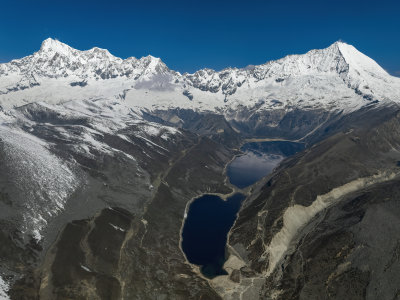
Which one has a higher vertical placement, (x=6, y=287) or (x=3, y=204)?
(x=3, y=204)

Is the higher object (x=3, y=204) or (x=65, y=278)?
(x=3, y=204)

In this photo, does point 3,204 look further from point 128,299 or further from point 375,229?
point 375,229

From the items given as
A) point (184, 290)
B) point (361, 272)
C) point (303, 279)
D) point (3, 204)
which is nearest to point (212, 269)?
point (184, 290)

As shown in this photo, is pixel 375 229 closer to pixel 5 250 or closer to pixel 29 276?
pixel 29 276

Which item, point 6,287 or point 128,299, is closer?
point 6,287

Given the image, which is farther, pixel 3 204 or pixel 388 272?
pixel 3 204

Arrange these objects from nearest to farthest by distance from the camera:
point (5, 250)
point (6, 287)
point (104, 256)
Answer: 1. point (6, 287)
2. point (5, 250)
3. point (104, 256)

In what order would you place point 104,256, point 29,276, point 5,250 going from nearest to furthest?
point 29,276 → point 5,250 → point 104,256

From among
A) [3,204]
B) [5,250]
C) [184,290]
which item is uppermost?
[3,204]

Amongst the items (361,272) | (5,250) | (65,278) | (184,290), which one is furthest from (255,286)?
(5,250)

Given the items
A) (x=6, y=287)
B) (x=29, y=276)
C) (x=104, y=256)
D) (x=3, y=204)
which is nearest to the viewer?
(x=6, y=287)
